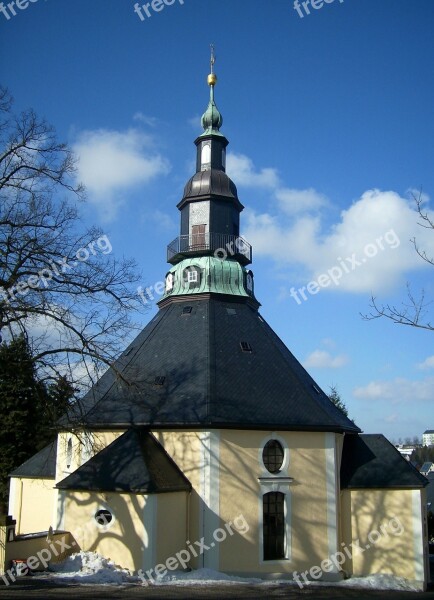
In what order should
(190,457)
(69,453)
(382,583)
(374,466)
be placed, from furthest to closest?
(69,453) < (374,466) < (382,583) < (190,457)

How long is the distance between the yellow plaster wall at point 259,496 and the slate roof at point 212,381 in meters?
0.60

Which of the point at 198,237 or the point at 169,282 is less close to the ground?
the point at 198,237

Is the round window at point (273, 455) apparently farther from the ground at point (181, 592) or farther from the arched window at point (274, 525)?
the ground at point (181, 592)

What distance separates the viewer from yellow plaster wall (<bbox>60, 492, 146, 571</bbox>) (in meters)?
16.0

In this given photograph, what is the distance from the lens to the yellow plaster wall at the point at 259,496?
17156 millimetres

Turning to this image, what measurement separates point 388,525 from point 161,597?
8.78 metres

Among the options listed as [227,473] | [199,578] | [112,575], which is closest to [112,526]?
[112,575]

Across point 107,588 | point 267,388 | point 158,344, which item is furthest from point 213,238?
point 107,588

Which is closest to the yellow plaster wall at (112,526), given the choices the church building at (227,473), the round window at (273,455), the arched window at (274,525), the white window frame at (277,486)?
the church building at (227,473)

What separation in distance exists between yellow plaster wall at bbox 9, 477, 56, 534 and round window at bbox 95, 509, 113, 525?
570cm

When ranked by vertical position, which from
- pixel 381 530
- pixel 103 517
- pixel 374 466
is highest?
pixel 374 466

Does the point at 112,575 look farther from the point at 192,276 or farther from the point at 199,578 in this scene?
the point at 192,276

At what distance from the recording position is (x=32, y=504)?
22469 mm

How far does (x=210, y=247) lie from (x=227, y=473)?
9.60 m
